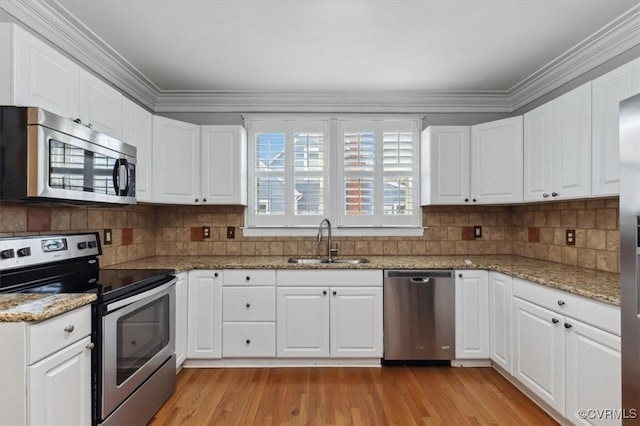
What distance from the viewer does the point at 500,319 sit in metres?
2.67

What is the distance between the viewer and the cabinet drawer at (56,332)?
127cm

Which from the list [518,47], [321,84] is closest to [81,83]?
[321,84]

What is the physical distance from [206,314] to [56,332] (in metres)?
1.49

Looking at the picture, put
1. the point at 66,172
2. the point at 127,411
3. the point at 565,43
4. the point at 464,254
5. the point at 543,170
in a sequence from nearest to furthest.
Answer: the point at 66,172
the point at 127,411
the point at 565,43
the point at 543,170
the point at 464,254

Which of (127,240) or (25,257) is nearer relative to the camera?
(25,257)

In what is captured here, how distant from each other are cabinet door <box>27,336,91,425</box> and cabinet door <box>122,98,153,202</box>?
139 centimetres

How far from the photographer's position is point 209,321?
9.22 ft

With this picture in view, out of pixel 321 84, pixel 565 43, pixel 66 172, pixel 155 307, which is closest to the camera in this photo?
pixel 66 172

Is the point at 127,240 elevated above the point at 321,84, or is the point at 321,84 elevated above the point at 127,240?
the point at 321,84

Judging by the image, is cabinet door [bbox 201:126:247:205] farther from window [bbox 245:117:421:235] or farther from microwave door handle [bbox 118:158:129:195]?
microwave door handle [bbox 118:158:129:195]

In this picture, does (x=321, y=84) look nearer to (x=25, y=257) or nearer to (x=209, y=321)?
(x=209, y=321)

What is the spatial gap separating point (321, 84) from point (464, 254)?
7.17 ft

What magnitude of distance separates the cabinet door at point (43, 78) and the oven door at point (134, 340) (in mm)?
1074

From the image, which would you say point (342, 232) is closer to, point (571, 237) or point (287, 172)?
point (287, 172)
